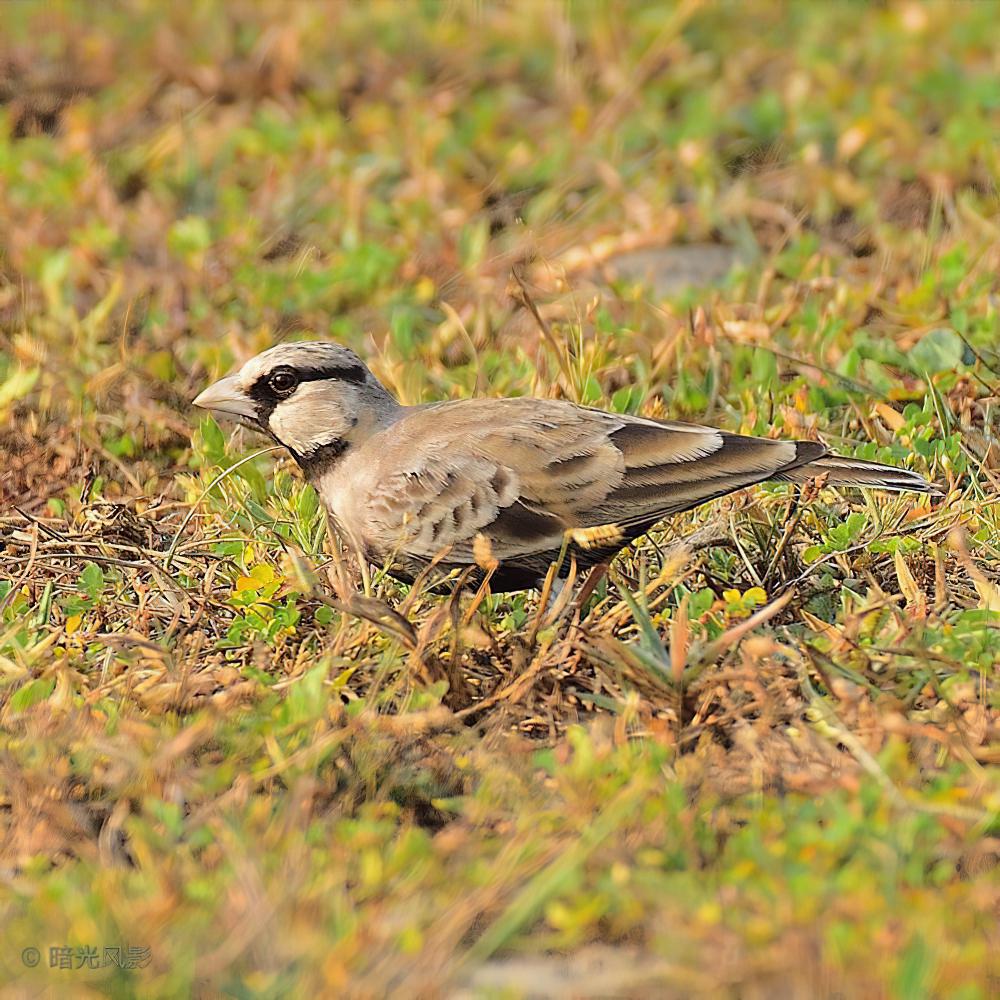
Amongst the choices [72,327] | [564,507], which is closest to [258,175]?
[72,327]

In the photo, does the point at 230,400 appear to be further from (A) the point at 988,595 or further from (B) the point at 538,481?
(A) the point at 988,595

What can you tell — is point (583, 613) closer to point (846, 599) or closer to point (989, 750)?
point (846, 599)

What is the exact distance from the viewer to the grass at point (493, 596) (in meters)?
2.96

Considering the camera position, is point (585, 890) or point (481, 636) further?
point (481, 636)

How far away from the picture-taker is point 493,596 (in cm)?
444

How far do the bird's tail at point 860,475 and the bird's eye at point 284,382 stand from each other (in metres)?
1.35

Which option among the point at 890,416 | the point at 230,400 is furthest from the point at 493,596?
the point at 890,416

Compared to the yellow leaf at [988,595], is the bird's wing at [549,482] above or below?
above

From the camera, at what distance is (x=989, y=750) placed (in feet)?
11.3

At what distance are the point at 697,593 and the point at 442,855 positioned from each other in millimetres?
1284

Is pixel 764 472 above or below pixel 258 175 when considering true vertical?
below

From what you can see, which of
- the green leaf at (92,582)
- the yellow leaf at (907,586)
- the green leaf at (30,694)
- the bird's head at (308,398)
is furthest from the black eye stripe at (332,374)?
the yellow leaf at (907,586)

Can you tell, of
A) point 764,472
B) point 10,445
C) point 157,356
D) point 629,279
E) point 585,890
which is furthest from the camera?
point 629,279

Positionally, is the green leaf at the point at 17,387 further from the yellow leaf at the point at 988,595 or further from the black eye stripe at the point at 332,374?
the yellow leaf at the point at 988,595
